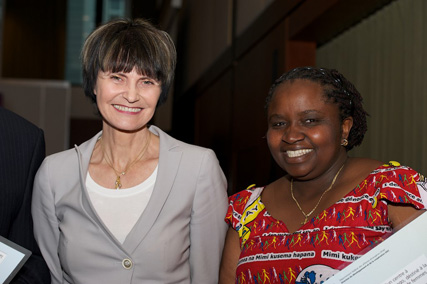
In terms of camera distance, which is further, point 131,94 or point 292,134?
point 131,94

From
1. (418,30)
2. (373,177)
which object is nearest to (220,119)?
(418,30)

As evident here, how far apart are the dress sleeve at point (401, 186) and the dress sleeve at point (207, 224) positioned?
54 cm

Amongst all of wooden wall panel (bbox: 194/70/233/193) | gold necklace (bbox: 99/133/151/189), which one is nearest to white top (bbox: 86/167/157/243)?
gold necklace (bbox: 99/133/151/189)

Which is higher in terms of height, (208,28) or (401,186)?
(208,28)

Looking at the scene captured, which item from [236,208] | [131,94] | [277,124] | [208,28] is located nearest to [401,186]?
[277,124]

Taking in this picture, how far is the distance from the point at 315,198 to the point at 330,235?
203mm

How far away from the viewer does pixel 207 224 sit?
1.89m

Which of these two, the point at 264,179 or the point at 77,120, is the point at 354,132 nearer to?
the point at 264,179

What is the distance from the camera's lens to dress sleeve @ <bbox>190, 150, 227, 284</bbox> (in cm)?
189

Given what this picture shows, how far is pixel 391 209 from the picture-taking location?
5.06ft

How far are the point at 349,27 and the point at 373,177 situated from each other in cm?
207

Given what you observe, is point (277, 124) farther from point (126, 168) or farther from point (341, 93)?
point (126, 168)

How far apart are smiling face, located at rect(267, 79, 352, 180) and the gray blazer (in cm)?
28

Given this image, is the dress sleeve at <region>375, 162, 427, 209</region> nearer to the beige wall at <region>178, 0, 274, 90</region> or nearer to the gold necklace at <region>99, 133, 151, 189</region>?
the gold necklace at <region>99, 133, 151, 189</region>
